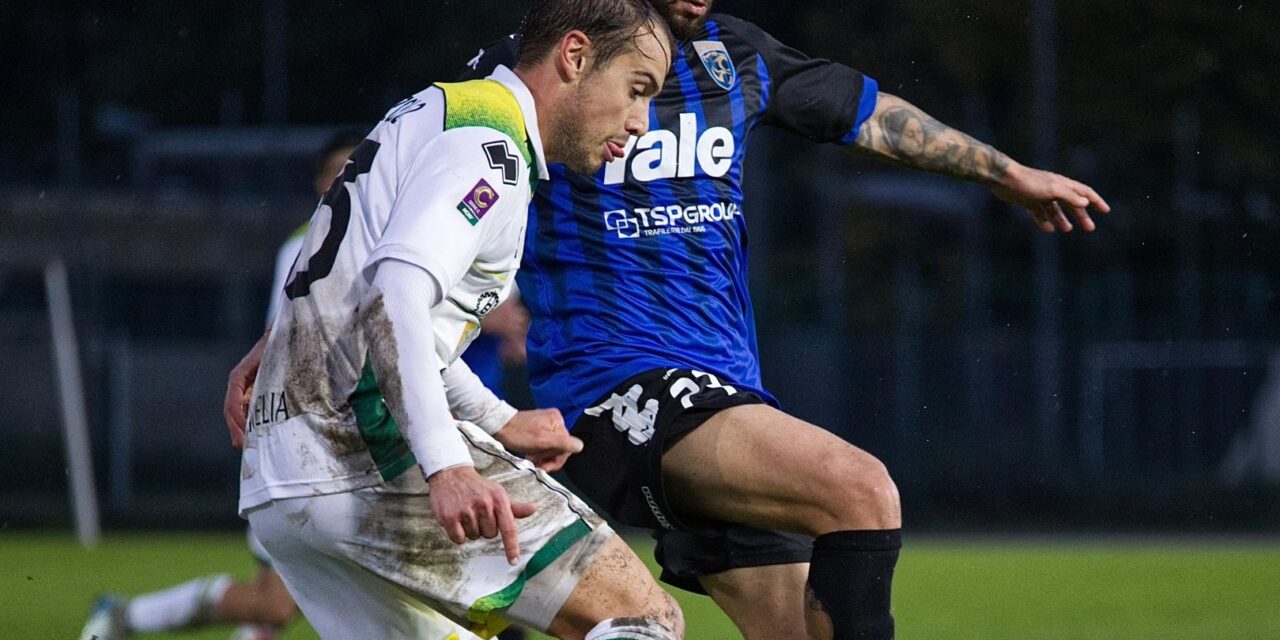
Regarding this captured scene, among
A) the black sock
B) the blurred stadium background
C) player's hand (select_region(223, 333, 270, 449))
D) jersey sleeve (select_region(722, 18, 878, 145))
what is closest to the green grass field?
the blurred stadium background

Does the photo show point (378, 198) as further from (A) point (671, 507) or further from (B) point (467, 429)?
(A) point (671, 507)

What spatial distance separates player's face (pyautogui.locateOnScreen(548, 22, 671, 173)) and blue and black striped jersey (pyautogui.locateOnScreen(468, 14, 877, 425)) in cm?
92

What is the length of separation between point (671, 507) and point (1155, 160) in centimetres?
1257

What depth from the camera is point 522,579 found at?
9.78 feet

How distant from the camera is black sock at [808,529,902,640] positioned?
11.6ft

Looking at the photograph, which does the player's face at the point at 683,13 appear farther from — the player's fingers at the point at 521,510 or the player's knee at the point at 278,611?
the player's knee at the point at 278,611

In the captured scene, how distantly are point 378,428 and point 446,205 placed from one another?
43 centimetres

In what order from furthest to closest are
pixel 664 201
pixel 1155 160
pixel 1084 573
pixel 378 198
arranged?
1. pixel 1155 160
2. pixel 1084 573
3. pixel 664 201
4. pixel 378 198

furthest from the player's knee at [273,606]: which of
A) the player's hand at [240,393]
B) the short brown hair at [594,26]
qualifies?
the short brown hair at [594,26]

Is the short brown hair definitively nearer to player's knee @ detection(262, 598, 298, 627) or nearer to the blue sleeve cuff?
the blue sleeve cuff

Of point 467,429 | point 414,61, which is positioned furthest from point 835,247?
point 467,429

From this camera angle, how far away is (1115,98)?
1530 centimetres

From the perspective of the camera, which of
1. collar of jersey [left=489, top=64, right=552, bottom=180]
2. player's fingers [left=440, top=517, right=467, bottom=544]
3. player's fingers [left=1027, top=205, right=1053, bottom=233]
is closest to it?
player's fingers [left=440, top=517, right=467, bottom=544]

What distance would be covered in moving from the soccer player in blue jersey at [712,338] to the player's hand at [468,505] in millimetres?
1000
